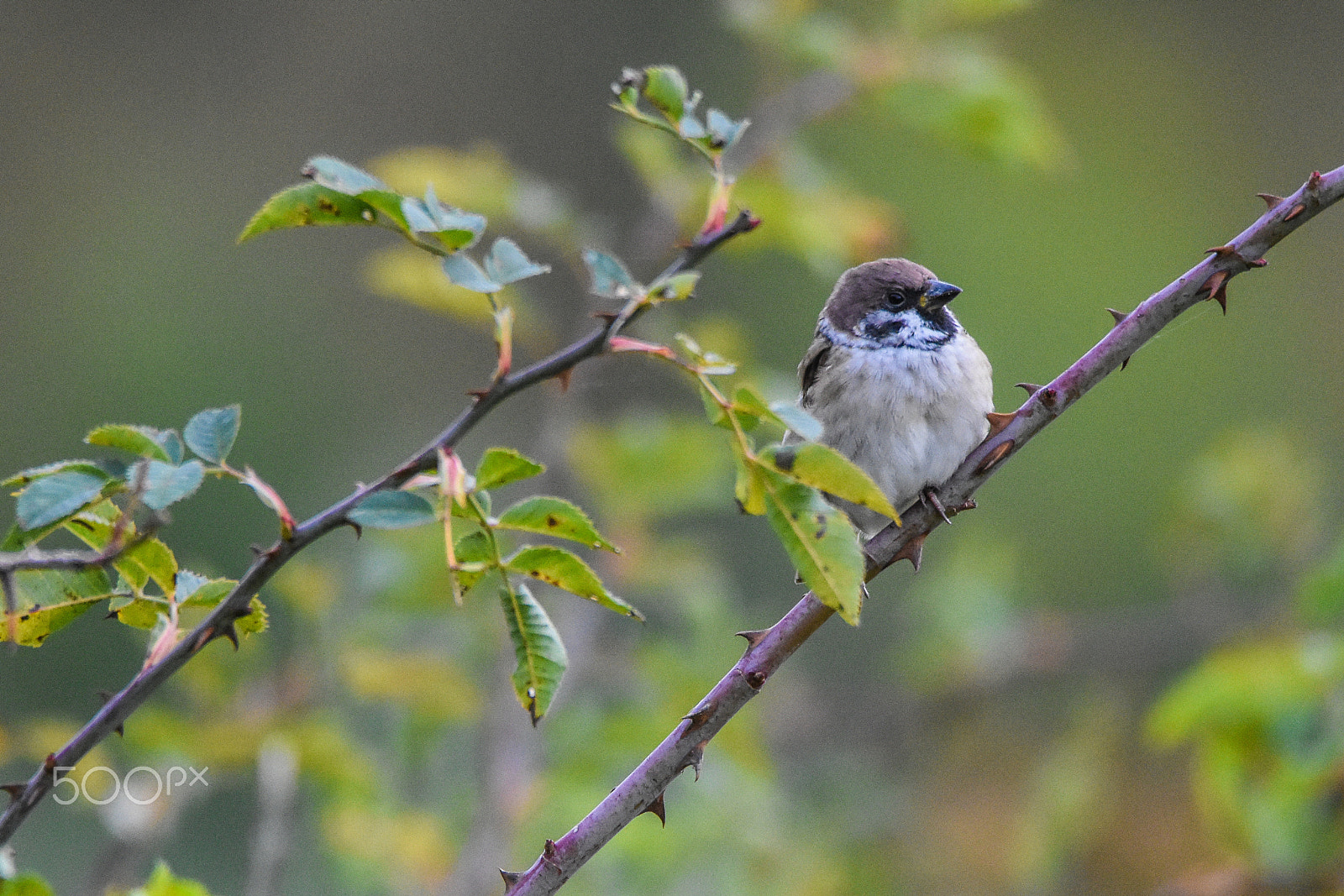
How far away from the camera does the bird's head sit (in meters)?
2.53

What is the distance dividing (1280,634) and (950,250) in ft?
11.7

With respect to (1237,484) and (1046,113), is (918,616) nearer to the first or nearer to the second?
(1237,484)

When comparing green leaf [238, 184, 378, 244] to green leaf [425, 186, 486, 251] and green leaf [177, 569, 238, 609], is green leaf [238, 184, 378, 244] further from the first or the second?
green leaf [177, 569, 238, 609]

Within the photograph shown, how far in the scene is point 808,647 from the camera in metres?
6.20

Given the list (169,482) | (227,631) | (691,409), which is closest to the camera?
(169,482)

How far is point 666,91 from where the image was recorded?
1.21 meters

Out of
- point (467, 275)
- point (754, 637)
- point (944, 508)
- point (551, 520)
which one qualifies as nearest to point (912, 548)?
point (944, 508)

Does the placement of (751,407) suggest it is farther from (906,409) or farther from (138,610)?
(906,409)

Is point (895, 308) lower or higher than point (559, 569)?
higher

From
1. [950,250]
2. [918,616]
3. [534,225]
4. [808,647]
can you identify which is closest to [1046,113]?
[950,250]

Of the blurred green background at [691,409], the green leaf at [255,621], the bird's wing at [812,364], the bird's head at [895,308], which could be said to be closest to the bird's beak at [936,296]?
the bird's head at [895,308]

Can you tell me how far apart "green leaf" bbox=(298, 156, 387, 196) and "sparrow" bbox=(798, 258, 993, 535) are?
1320 millimetres

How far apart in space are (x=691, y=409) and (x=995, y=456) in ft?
14.6

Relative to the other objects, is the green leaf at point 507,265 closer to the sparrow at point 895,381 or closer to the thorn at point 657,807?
the thorn at point 657,807
